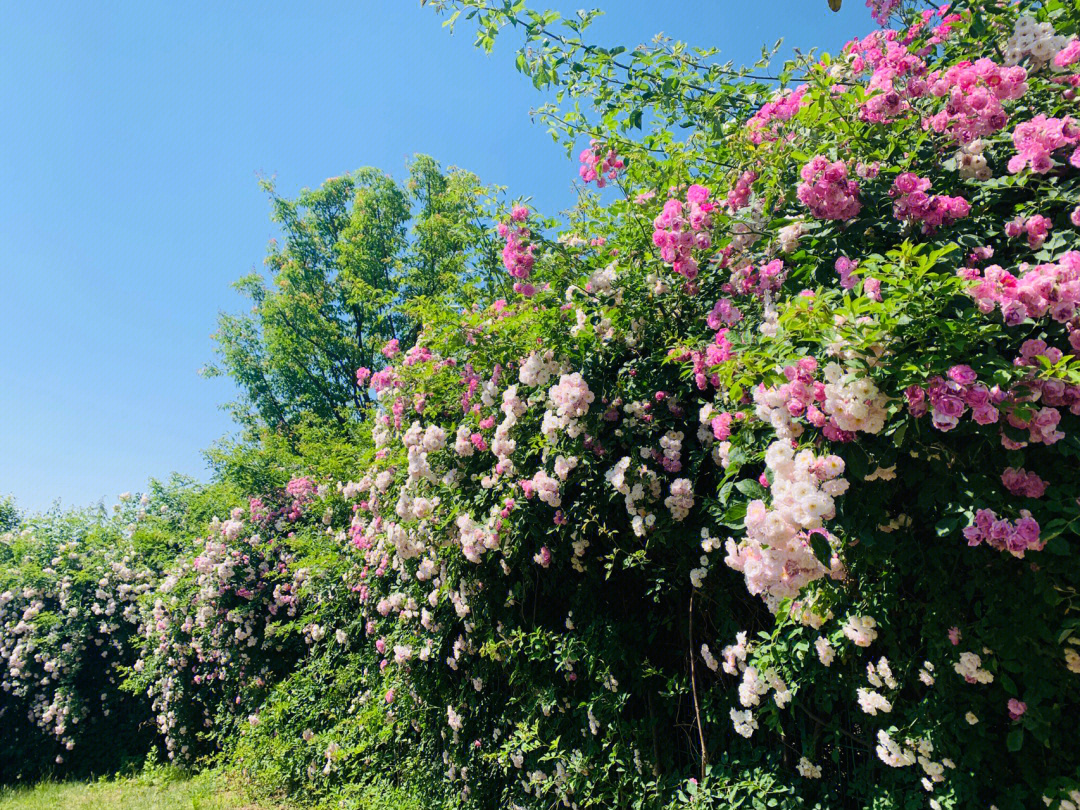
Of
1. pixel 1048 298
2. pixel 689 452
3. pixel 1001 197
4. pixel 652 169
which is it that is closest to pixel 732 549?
pixel 689 452

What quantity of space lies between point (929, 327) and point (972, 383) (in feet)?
0.50

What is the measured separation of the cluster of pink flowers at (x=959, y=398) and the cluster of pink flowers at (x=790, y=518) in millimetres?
240

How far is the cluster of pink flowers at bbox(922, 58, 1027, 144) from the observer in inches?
69.4

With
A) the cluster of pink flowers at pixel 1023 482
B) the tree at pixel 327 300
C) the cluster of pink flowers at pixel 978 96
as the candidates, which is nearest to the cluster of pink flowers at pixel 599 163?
the cluster of pink flowers at pixel 978 96

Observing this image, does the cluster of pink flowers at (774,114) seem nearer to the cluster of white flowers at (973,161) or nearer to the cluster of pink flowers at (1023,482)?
the cluster of white flowers at (973,161)

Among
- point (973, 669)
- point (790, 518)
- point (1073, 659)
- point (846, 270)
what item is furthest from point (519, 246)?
point (1073, 659)

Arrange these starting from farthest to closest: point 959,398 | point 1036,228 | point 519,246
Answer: point 519,246 → point 1036,228 → point 959,398

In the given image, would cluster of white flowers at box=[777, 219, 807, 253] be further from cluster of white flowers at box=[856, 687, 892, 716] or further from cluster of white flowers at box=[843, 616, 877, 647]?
cluster of white flowers at box=[856, 687, 892, 716]

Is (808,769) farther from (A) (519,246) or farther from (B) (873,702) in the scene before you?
(A) (519,246)

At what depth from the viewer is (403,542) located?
378 centimetres

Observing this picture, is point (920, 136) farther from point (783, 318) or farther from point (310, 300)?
point (310, 300)

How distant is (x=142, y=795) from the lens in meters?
6.68

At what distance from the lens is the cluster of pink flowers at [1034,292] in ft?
4.59

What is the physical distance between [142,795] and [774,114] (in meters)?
8.49
